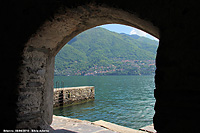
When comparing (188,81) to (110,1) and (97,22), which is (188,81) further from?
(97,22)

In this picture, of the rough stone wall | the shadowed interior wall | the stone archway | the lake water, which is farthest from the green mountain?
the shadowed interior wall

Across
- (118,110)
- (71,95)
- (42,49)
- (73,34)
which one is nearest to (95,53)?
(71,95)

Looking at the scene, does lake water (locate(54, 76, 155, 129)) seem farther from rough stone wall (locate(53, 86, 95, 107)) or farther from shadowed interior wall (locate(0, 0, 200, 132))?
shadowed interior wall (locate(0, 0, 200, 132))

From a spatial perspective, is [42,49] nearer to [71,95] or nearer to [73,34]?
[73,34]

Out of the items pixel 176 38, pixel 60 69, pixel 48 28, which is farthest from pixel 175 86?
pixel 60 69

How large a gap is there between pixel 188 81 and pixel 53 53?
2.28m

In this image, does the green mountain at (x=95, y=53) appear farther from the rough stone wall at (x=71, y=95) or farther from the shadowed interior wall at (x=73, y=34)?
the shadowed interior wall at (x=73, y=34)

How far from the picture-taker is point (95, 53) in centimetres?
10675

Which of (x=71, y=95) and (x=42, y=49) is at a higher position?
(x=42, y=49)

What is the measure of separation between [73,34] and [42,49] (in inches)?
22.0

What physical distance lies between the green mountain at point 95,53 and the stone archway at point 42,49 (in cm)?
8975

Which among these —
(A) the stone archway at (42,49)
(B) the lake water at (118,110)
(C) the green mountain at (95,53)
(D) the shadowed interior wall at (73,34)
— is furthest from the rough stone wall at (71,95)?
(C) the green mountain at (95,53)

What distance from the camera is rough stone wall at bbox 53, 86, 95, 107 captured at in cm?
1231

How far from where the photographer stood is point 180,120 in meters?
1.36
